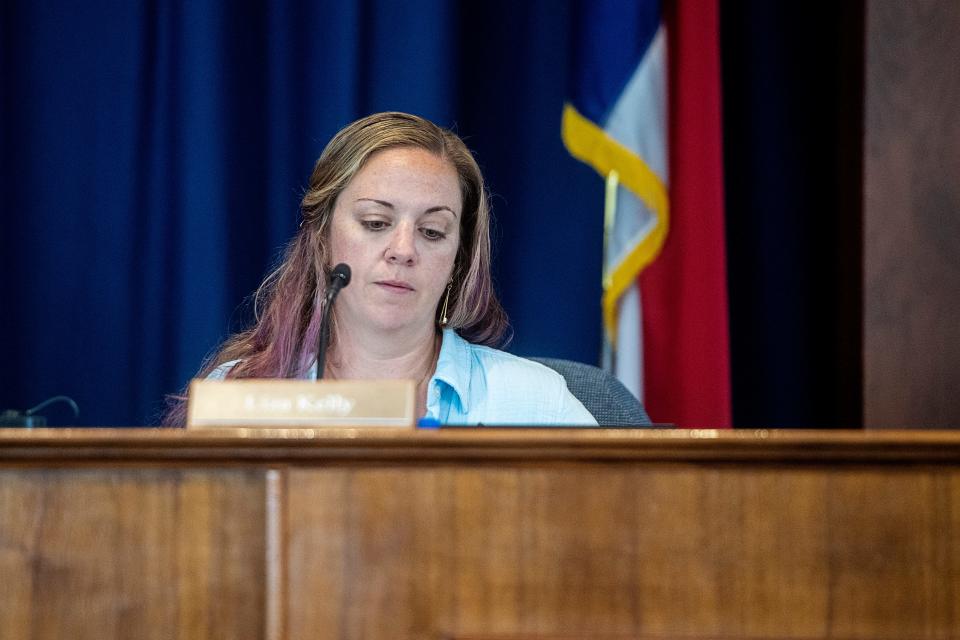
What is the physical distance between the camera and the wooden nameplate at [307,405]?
3.01 feet

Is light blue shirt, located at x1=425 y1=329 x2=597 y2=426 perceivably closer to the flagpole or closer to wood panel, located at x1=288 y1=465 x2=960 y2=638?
the flagpole

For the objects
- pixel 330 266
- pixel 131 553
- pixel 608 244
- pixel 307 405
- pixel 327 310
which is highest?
pixel 608 244

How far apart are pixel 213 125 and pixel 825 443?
1878mm

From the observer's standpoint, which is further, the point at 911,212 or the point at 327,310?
the point at 911,212

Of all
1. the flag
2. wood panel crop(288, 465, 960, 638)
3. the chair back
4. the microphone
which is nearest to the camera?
wood panel crop(288, 465, 960, 638)

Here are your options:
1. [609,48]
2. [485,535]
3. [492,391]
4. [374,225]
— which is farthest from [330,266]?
[485,535]

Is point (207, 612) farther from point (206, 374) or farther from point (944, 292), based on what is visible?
point (944, 292)

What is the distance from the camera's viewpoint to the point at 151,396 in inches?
95.7

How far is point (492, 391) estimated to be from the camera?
6.02 ft

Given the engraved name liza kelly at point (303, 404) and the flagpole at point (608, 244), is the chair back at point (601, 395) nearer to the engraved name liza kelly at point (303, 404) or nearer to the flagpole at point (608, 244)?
the flagpole at point (608, 244)

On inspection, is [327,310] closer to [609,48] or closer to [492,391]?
[492,391]

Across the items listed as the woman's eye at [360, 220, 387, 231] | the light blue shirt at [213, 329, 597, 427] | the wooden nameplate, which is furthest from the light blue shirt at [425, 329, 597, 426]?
the wooden nameplate

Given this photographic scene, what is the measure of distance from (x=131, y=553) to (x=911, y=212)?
184 cm

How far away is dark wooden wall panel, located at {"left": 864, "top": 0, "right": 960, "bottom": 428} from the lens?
221 centimetres
